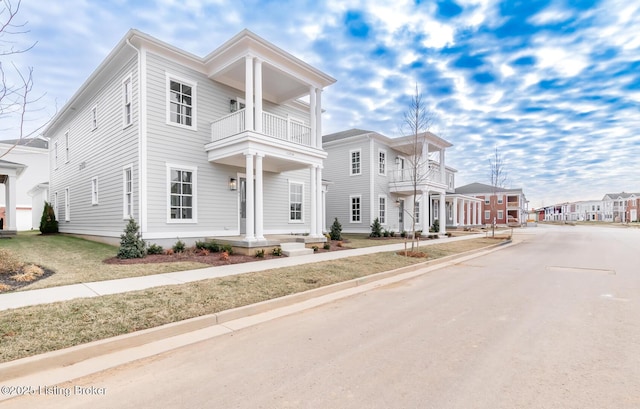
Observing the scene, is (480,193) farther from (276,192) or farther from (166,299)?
(166,299)

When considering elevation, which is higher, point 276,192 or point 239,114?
point 239,114

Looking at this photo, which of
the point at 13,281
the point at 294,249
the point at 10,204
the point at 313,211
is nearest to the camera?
the point at 13,281

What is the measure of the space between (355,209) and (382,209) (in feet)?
6.48

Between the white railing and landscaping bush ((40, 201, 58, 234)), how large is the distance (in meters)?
12.7

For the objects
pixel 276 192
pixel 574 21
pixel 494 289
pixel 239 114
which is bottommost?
pixel 494 289

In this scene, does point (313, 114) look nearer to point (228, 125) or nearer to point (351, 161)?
point (228, 125)

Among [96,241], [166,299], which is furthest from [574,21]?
[96,241]

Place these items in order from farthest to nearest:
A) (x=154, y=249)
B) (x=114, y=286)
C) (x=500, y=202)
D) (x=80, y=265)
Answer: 1. (x=500, y=202)
2. (x=154, y=249)
3. (x=80, y=265)
4. (x=114, y=286)

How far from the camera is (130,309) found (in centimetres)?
477

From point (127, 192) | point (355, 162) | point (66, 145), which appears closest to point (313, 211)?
point (127, 192)

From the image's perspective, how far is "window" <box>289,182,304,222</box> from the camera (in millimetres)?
16094

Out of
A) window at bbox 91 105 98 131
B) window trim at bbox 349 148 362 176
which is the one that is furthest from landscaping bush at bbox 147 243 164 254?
window trim at bbox 349 148 362 176

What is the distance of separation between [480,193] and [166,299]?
53.6m

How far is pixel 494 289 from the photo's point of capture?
23.3 feet
